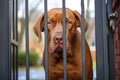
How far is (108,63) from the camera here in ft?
6.97

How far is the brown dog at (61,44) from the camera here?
7.32 ft

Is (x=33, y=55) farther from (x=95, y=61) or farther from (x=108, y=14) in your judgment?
(x=108, y=14)

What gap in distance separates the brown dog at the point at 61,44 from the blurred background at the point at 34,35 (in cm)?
5

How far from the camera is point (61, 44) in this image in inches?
87.8

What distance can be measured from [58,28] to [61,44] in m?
0.14

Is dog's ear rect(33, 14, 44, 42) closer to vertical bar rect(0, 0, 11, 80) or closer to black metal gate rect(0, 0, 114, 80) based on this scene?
black metal gate rect(0, 0, 114, 80)

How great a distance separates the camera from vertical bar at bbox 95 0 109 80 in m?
2.08

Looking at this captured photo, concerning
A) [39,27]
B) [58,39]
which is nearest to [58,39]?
[58,39]

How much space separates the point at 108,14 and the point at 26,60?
2.43ft

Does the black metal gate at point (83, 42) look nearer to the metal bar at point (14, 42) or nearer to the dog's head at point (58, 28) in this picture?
the metal bar at point (14, 42)

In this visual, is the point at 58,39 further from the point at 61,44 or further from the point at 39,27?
the point at 39,27

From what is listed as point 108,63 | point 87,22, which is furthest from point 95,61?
point 87,22

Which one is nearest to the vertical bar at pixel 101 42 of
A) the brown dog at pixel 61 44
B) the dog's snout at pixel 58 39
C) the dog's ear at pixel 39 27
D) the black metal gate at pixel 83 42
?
the black metal gate at pixel 83 42

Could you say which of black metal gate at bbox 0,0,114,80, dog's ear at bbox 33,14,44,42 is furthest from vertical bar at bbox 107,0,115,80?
dog's ear at bbox 33,14,44,42
